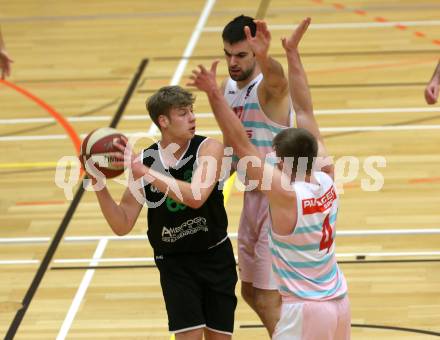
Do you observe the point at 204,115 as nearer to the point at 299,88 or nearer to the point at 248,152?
the point at 299,88

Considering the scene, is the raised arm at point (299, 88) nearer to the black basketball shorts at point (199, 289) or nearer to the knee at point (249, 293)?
the black basketball shorts at point (199, 289)

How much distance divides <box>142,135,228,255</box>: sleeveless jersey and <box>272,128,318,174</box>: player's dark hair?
2.65ft

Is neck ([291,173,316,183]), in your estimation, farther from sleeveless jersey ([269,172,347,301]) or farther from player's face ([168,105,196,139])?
player's face ([168,105,196,139])

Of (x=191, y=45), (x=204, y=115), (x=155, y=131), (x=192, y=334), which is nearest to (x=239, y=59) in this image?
(x=192, y=334)

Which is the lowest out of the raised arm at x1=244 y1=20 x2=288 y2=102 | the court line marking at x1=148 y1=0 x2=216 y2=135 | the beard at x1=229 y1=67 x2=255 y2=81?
the raised arm at x1=244 y1=20 x2=288 y2=102

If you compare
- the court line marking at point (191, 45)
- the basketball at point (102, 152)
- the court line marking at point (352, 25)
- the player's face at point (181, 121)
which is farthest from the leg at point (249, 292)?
the court line marking at point (352, 25)

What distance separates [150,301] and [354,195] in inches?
112

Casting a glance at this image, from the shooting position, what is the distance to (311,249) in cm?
645

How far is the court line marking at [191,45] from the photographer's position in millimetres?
14448

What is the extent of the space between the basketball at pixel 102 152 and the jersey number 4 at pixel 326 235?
1246 millimetres

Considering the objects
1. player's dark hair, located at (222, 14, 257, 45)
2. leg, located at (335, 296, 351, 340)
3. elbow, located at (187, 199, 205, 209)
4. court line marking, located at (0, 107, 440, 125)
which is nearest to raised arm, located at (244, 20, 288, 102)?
player's dark hair, located at (222, 14, 257, 45)

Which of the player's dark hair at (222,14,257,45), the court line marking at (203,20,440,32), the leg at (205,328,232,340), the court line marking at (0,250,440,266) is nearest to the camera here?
the leg at (205,328,232,340)

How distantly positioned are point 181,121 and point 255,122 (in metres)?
1.04

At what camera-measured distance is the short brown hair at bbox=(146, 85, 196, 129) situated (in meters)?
6.94
